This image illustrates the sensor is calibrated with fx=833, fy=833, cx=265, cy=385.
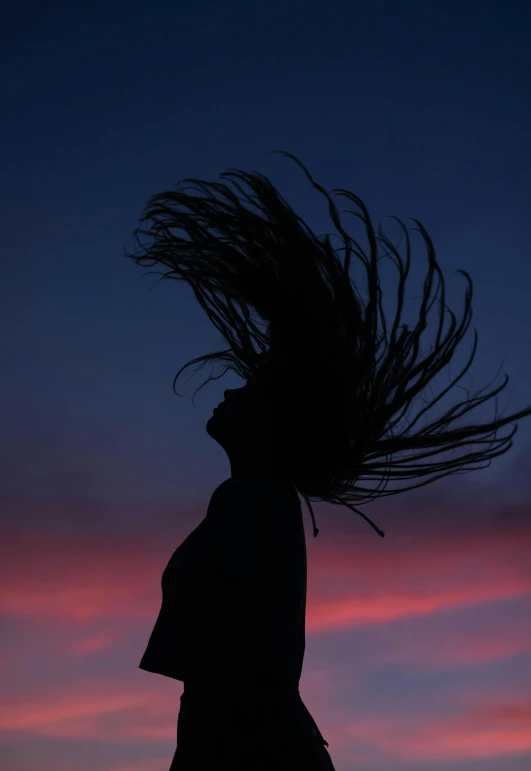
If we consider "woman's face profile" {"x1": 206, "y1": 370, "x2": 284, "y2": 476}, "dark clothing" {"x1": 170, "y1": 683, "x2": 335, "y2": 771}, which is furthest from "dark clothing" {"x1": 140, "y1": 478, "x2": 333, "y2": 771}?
"woman's face profile" {"x1": 206, "y1": 370, "x2": 284, "y2": 476}

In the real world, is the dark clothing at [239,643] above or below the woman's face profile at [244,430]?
below

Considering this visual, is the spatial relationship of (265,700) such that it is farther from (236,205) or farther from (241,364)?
(236,205)

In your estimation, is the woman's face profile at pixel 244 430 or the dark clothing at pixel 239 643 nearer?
the dark clothing at pixel 239 643

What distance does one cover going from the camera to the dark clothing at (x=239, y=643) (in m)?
3.56

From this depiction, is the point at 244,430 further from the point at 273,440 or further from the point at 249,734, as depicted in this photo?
the point at 249,734

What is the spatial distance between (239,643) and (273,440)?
103cm

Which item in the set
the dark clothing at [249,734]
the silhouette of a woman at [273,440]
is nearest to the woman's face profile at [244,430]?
the silhouette of a woman at [273,440]

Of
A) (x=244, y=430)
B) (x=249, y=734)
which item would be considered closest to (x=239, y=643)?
(x=249, y=734)

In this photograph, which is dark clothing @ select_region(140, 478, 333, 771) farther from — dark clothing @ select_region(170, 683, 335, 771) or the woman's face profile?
the woman's face profile

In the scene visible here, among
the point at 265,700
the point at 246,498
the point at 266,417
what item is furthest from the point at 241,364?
the point at 265,700

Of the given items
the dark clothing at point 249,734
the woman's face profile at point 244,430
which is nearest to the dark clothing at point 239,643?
the dark clothing at point 249,734

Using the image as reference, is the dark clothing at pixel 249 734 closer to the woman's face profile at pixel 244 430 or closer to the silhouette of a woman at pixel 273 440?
the silhouette of a woman at pixel 273 440

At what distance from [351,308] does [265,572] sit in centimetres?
142

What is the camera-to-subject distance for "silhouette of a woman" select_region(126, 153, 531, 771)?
143 inches
